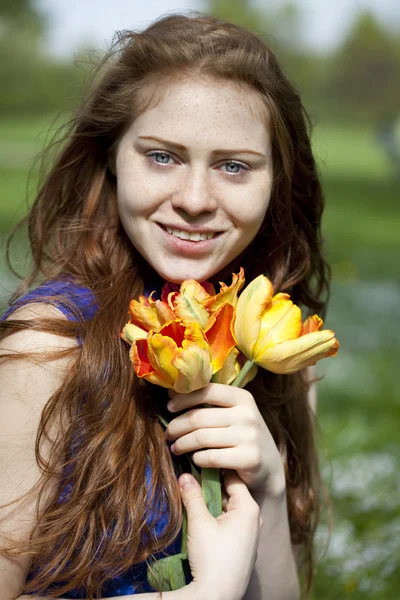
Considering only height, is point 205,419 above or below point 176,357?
below

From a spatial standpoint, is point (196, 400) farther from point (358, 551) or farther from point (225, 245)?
point (358, 551)

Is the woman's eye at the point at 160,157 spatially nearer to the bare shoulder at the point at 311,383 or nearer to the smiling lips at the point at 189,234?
the smiling lips at the point at 189,234

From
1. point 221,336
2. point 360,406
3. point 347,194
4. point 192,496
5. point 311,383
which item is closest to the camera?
point 221,336

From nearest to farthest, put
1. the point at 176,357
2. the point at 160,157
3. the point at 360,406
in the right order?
1. the point at 176,357
2. the point at 160,157
3. the point at 360,406

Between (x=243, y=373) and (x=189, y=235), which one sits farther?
(x=189, y=235)

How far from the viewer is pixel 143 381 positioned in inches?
79.7

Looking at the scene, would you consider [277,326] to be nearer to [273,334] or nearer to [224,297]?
[273,334]

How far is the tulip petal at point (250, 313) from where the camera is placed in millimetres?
1730

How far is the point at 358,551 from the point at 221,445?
1.98 metres

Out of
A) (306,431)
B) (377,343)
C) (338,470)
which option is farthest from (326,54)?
(306,431)

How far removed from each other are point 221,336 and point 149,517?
51cm

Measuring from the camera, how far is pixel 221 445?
1826 mm

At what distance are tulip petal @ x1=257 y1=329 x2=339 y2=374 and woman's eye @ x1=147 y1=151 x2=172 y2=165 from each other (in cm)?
51

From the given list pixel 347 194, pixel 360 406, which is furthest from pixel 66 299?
pixel 347 194
